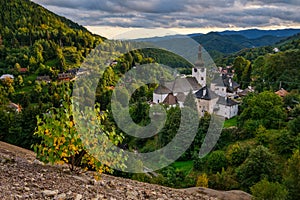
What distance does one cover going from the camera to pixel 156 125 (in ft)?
64.6

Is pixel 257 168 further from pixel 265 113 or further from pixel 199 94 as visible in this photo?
pixel 199 94

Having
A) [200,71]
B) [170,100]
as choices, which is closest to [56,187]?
[170,100]

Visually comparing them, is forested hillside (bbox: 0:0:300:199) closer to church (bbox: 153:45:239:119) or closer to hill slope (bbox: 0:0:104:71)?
hill slope (bbox: 0:0:104:71)

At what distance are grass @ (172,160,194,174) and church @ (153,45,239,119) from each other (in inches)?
236

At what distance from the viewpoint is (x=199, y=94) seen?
2544cm

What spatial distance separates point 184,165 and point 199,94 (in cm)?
869

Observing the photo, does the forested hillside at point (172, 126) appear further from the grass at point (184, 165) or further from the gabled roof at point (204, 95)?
the gabled roof at point (204, 95)

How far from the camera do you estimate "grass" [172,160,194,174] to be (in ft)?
57.4

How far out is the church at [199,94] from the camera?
25.1 metres

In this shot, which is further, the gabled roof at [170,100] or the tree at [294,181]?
the gabled roof at [170,100]

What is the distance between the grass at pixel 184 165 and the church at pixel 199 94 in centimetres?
600

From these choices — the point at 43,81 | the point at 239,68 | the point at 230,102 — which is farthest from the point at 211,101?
the point at 43,81

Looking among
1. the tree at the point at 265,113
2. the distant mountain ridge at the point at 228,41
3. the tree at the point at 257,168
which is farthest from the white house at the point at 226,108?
the distant mountain ridge at the point at 228,41

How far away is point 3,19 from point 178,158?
66363mm
